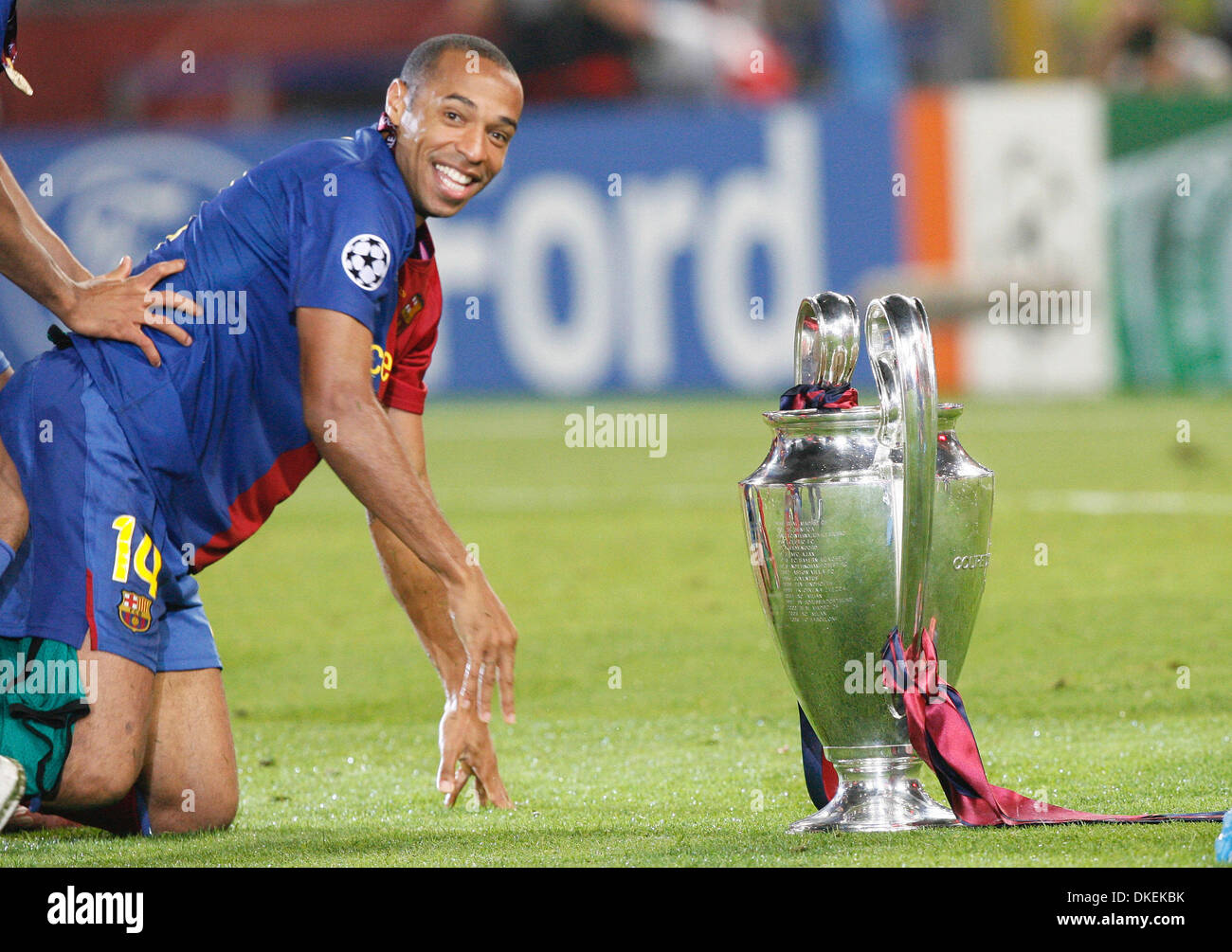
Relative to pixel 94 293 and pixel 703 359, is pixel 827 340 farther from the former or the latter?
pixel 703 359

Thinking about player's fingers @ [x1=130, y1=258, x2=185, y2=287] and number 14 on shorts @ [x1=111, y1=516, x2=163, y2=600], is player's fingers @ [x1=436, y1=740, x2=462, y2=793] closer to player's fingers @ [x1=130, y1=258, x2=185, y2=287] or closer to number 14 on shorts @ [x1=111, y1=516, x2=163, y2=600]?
number 14 on shorts @ [x1=111, y1=516, x2=163, y2=600]

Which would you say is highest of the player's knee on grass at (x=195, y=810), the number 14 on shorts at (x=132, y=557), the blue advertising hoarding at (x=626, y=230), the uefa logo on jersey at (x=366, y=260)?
the blue advertising hoarding at (x=626, y=230)

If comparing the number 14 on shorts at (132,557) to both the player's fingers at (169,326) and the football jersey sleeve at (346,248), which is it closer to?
the player's fingers at (169,326)

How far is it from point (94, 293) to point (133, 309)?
0.37 feet

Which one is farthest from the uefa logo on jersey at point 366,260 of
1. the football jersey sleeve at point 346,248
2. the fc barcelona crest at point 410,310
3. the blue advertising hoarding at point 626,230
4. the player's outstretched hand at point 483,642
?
the blue advertising hoarding at point 626,230

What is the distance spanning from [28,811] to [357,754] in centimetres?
94

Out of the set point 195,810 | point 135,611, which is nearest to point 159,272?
point 135,611

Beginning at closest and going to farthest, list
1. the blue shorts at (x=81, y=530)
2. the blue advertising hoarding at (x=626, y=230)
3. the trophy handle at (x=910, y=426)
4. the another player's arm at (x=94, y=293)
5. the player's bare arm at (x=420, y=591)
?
1. the trophy handle at (x=910, y=426)
2. the blue shorts at (x=81, y=530)
3. the another player's arm at (x=94, y=293)
4. the player's bare arm at (x=420, y=591)
5. the blue advertising hoarding at (x=626, y=230)

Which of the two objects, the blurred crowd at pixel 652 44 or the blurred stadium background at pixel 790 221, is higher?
the blurred crowd at pixel 652 44

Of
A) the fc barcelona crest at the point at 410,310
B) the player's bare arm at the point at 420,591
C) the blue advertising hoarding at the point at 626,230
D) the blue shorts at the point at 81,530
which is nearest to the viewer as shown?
the blue shorts at the point at 81,530

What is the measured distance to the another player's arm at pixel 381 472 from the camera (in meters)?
3.04

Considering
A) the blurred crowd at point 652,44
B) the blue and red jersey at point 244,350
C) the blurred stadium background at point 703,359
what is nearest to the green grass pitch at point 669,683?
the blurred stadium background at point 703,359

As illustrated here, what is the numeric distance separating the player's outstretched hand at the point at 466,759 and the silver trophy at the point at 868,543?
691mm

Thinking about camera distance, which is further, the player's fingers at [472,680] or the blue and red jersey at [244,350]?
the blue and red jersey at [244,350]
